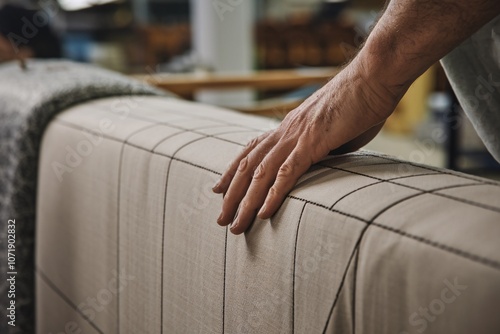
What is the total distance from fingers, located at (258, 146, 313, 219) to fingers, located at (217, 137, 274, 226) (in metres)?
0.05

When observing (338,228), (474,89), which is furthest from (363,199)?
(474,89)

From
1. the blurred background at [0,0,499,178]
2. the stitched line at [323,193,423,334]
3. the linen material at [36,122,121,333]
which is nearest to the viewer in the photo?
the stitched line at [323,193,423,334]

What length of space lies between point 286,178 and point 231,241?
0.12m

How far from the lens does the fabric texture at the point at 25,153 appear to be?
1.33 meters

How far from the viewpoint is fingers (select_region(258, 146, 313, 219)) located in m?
0.70

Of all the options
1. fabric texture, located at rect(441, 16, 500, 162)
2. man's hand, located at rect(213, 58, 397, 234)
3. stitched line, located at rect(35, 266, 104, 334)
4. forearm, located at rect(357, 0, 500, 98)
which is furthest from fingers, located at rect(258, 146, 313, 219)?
stitched line, located at rect(35, 266, 104, 334)

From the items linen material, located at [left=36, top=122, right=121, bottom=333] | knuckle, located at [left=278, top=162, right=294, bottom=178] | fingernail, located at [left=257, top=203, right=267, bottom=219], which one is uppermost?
knuckle, located at [left=278, top=162, right=294, bottom=178]

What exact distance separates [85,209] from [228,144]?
410 mm

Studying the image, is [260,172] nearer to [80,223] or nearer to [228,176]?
[228,176]

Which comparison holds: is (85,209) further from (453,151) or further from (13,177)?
(453,151)

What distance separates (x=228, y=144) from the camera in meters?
0.88

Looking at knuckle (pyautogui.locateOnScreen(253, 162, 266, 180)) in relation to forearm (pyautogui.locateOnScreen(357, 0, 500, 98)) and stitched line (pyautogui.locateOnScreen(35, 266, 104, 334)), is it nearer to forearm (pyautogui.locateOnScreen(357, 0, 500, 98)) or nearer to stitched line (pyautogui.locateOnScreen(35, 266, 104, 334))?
forearm (pyautogui.locateOnScreen(357, 0, 500, 98))

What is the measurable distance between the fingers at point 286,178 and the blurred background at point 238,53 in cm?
19

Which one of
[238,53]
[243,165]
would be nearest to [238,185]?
[243,165]
